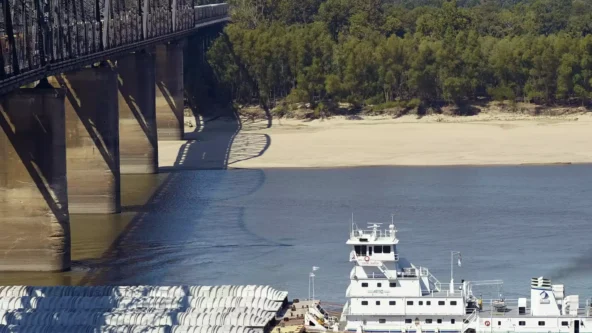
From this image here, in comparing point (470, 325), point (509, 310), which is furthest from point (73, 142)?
point (470, 325)

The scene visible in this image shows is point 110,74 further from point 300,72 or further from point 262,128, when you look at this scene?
point 300,72

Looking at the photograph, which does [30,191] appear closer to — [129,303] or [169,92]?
[129,303]

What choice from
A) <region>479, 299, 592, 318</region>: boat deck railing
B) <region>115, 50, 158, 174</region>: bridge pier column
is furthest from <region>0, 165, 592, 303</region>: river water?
<region>479, 299, 592, 318</region>: boat deck railing

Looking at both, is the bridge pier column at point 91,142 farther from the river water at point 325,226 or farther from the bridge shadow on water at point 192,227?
the bridge shadow on water at point 192,227

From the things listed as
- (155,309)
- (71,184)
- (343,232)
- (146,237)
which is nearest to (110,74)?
(71,184)

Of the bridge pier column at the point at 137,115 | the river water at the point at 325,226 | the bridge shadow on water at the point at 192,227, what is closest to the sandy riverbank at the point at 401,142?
the bridge shadow on water at the point at 192,227
